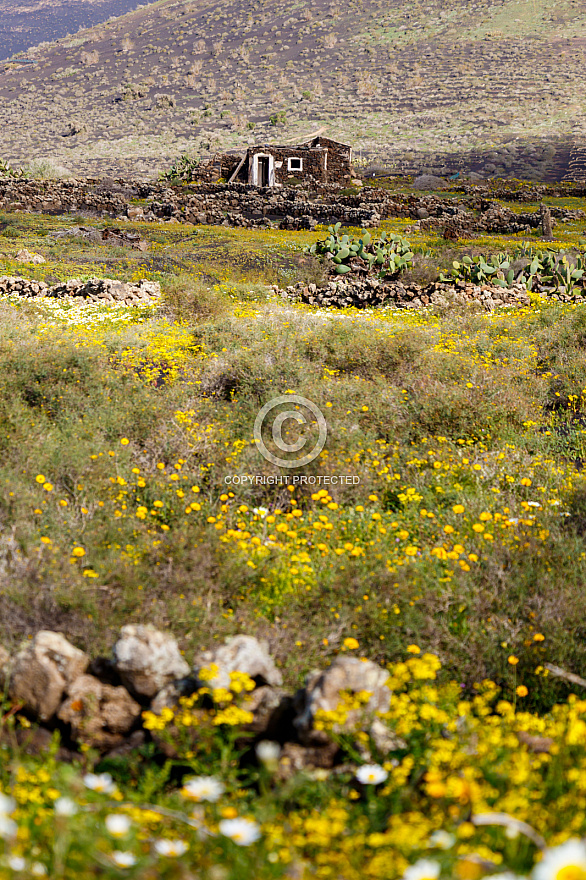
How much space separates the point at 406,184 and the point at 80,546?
4711cm

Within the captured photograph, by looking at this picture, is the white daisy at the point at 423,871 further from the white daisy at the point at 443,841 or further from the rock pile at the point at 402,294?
the rock pile at the point at 402,294

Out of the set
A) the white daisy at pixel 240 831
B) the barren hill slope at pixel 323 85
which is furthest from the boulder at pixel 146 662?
the barren hill slope at pixel 323 85

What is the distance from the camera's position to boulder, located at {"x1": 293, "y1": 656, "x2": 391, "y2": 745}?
2504 millimetres

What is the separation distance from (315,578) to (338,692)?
1.45 metres

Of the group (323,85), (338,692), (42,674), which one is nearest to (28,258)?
(42,674)

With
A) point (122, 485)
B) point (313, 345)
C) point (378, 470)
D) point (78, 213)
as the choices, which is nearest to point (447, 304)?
point (313, 345)

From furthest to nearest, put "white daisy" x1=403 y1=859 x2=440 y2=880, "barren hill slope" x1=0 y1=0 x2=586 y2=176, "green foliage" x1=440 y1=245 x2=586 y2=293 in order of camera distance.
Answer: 1. "barren hill slope" x1=0 y1=0 x2=586 y2=176
2. "green foliage" x1=440 y1=245 x2=586 y2=293
3. "white daisy" x1=403 y1=859 x2=440 y2=880

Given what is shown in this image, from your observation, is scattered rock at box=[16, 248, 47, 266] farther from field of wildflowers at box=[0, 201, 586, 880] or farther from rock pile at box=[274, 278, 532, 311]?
field of wildflowers at box=[0, 201, 586, 880]

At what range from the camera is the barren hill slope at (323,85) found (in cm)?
6353

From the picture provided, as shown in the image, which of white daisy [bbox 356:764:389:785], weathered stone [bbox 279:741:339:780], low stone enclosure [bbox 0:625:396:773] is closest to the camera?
white daisy [bbox 356:764:389:785]

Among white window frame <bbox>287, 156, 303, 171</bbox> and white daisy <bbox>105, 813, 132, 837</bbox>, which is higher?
white window frame <bbox>287, 156, 303, 171</bbox>

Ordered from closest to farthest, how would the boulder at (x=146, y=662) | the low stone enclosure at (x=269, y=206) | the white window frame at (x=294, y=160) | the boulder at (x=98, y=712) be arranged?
1. the boulder at (x=98, y=712)
2. the boulder at (x=146, y=662)
3. the low stone enclosure at (x=269, y=206)
4. the white window frame at (x=294, y=160)

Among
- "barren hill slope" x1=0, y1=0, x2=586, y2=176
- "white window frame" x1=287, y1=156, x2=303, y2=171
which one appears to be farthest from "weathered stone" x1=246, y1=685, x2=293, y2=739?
"barren hill slope" x1=0, y1=0, x2=586, y2=176

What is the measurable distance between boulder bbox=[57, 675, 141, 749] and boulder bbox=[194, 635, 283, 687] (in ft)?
1.34
